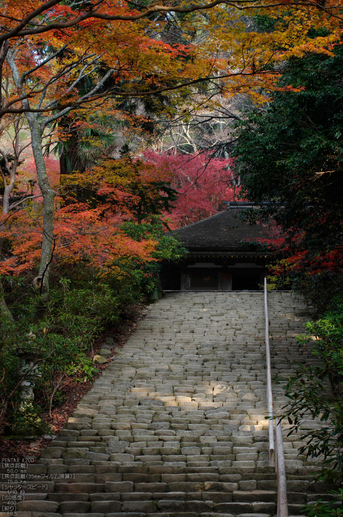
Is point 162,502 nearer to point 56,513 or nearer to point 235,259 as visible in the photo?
point 56,513

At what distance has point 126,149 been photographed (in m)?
15.9

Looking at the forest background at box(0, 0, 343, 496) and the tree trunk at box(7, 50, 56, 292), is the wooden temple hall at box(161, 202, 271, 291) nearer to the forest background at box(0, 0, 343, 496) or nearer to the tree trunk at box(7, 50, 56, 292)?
the forest background at box(0, 0, 343, 496)

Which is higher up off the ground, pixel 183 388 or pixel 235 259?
pixel 235 259

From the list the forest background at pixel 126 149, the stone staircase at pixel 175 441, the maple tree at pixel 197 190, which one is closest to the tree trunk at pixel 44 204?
the forest background at pixel 126 149

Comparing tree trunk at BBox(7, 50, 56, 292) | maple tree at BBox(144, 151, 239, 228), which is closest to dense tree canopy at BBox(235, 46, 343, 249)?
tree trunk at BBox(7, 50, 56, 292)

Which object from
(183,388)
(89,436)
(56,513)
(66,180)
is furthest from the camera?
(66,180)

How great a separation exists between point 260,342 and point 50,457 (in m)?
7.02

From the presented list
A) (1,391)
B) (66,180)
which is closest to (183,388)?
(1,391)

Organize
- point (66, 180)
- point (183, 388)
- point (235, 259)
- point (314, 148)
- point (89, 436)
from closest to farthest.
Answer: point (89, 436), point (314, 148), point (183, 388), point (66, 180), point (235, 259)

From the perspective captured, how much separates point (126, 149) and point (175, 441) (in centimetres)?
1124

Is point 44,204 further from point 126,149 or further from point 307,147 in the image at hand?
point 126,149

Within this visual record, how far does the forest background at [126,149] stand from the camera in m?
6.82

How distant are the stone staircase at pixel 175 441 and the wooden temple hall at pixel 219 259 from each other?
696 cm

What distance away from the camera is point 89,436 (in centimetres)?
709
